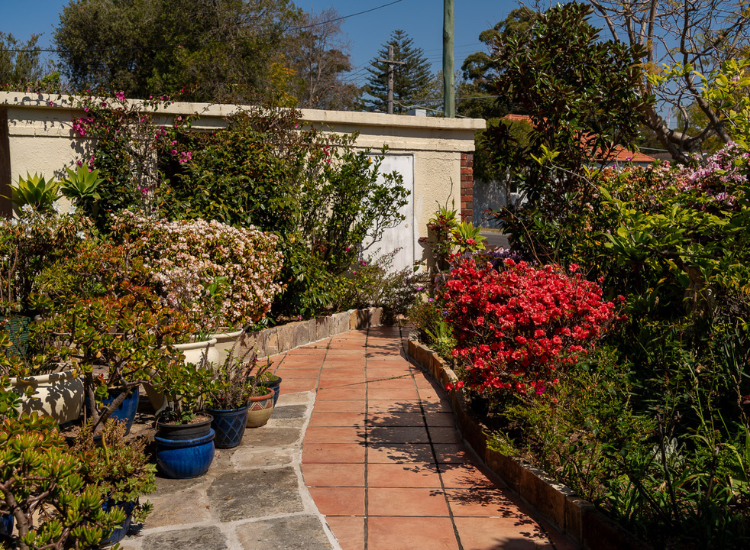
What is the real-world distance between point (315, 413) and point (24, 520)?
3.00m

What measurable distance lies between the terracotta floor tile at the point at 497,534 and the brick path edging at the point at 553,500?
0.47 ft

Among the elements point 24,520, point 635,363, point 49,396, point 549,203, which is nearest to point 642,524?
point 635,363

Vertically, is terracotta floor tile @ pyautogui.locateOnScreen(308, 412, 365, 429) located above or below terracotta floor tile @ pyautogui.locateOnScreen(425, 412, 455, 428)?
above

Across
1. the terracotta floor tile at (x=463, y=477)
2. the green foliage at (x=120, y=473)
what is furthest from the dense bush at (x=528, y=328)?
the green foliage at (x=120, y=473)

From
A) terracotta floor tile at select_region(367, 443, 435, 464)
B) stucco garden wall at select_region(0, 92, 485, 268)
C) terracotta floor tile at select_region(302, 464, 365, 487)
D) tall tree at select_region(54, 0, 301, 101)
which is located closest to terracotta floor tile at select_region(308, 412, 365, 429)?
terracotta floor tile at select_region(367, 443, 435, 464)

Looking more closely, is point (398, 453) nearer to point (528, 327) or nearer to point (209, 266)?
point (528, 327)

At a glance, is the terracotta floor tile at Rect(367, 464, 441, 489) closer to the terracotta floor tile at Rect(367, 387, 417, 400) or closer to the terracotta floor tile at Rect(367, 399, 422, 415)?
the terracotta floor tile at Rect(367, 399, 422, 415)

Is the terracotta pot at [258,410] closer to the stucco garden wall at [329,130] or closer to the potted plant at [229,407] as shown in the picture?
the potted plant at [229,407]

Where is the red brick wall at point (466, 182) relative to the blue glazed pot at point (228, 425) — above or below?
above

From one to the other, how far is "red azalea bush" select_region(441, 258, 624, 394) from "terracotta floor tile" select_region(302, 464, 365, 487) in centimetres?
95

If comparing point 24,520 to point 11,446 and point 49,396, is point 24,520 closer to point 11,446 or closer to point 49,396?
point 11,446

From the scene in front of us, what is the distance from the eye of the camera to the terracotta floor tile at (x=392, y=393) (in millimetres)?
5715

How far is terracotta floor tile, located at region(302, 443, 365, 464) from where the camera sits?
168 inches

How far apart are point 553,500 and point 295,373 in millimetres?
3580
